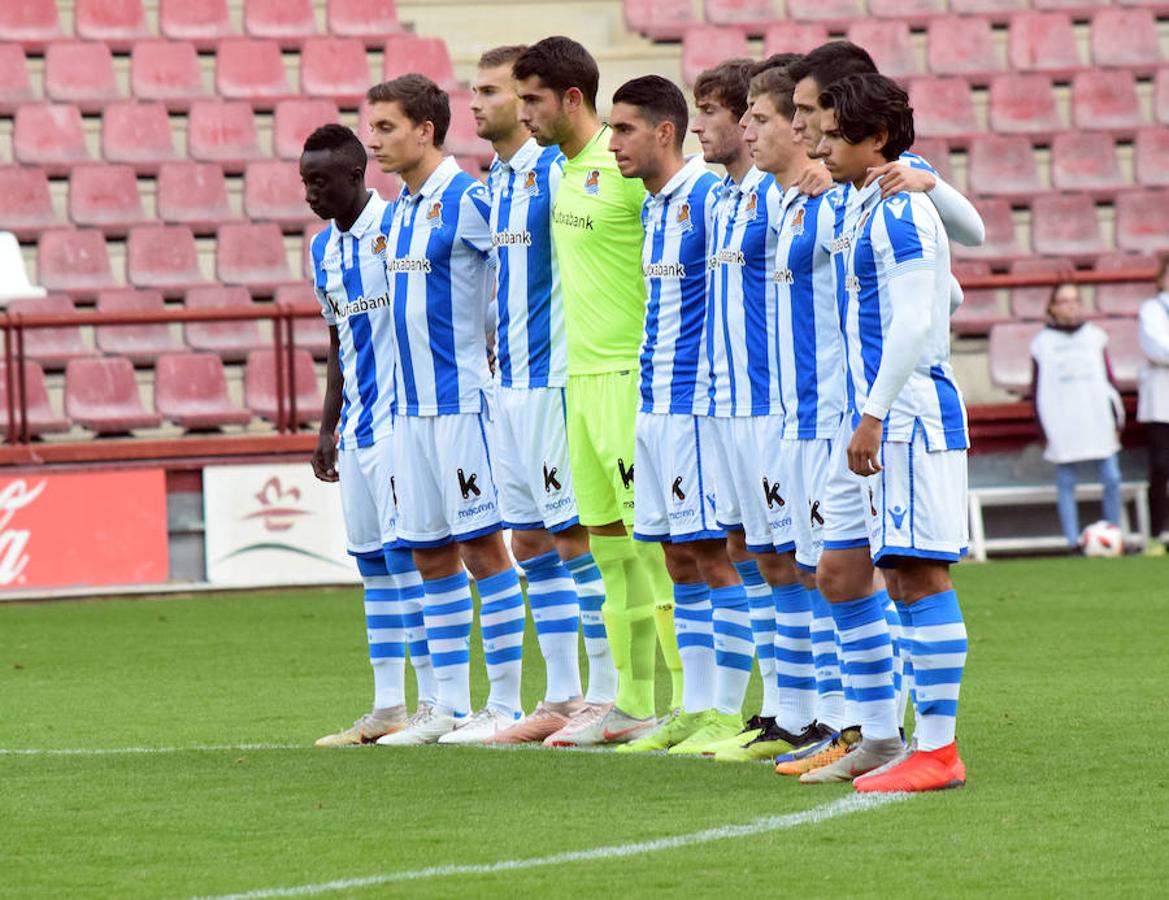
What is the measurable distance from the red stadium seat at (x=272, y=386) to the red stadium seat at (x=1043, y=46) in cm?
721

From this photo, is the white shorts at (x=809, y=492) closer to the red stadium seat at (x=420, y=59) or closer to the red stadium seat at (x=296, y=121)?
the red stadium seat at (x=296, y=121)

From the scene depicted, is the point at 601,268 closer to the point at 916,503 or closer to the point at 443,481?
the point at 443,481

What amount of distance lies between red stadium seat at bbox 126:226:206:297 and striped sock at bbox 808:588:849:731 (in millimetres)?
9250

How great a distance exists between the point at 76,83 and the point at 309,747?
10242 millimetres

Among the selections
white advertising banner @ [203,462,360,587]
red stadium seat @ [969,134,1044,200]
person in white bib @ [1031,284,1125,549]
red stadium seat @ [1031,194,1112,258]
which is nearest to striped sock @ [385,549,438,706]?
white advertising banner @ [203,462,360,587]

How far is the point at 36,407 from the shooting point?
13.4 meters

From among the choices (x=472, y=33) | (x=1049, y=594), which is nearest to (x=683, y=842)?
(x=1049, y=594)

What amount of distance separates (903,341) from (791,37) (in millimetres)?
12192

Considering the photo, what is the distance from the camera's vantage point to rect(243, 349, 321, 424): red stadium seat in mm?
13742

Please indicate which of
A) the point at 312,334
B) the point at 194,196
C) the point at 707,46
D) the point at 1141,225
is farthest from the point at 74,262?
the point at 1141,225

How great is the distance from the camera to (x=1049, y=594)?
39.8ft

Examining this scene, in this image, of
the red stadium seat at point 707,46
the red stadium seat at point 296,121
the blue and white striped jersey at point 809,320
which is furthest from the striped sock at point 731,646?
the red stadium seat at point 707,46

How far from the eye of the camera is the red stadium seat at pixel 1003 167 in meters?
17.1

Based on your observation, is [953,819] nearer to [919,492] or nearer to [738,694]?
[919,492]
